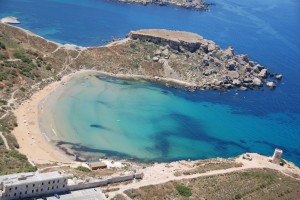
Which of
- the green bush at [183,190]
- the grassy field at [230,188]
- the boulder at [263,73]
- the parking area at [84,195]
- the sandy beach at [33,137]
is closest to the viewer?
the parking area at [84,195]

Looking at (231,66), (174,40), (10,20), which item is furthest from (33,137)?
(10,20)

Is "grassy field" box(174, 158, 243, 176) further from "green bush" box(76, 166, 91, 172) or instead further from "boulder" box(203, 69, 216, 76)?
"boulder" box(203, 69, 216, 76)

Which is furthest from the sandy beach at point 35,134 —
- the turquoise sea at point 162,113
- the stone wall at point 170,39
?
the stone wall at point 170,39

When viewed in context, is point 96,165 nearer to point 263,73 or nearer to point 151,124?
point 151,124

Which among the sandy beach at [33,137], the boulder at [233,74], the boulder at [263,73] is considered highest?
the boulder at [263,73]

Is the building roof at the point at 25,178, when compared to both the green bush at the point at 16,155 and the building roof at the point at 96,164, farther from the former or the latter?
the building roof at the point at 96,164

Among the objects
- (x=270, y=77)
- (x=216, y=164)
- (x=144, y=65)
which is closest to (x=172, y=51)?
(x=144, y=65)

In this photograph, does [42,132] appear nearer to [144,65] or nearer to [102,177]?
[102,177]

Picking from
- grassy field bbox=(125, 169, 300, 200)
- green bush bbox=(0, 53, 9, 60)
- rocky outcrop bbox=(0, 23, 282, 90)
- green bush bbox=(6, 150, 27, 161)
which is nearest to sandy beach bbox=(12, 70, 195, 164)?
green bush bbox=(6, 150, 27, 161)
